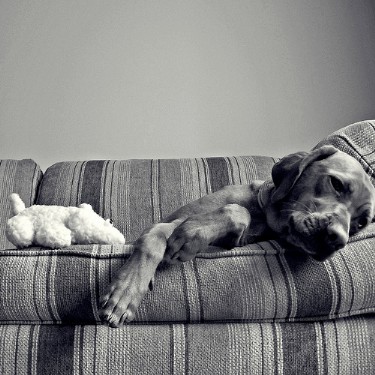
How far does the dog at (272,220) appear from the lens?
114 cm

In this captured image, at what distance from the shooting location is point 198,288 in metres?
1.17

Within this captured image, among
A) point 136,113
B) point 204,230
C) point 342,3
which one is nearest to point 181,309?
point 204,230

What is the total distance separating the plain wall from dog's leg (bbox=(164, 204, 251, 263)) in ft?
6.36

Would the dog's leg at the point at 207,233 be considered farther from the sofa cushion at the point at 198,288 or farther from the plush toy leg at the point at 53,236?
the plush toy leg at the point at 53,236

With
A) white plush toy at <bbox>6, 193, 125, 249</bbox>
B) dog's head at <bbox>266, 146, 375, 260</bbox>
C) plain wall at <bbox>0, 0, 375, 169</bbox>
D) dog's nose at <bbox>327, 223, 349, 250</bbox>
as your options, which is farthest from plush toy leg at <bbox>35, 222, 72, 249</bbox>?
plain wall at <bbox>0, 0, 375, 169</bbox>

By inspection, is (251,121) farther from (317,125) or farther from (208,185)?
(208,185)

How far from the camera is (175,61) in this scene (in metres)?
3.27

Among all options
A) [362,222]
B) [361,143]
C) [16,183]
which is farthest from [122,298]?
[16,183]

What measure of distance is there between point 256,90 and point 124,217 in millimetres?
1570

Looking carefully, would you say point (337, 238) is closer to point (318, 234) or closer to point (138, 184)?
point (318, 234)

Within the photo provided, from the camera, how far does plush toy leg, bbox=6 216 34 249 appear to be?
58.9 inches

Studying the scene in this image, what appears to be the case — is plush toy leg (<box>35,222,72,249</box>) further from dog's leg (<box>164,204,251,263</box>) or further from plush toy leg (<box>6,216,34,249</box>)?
dog's leg (<box>164,204,251,263</box>)

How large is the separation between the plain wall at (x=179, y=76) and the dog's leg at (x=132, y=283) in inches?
82.3

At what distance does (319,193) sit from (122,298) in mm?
754
